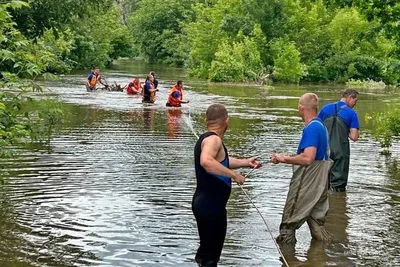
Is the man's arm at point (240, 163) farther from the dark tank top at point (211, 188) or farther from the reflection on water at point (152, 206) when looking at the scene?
the reflection on water at point (152, 206)

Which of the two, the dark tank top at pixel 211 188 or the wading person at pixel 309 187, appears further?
the wading person at pixel 309 187

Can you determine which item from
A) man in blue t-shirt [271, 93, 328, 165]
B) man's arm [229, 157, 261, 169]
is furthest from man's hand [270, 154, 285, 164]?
man's arm [229, 157, 261, 169]

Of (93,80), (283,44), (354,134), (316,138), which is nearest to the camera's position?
(316,138)

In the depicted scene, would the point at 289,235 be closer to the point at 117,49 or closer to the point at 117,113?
the point at 117,113

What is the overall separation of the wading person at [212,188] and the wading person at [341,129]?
211 inches

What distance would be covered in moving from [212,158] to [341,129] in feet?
19.1

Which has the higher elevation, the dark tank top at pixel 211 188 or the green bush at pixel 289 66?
the dark tank top at pixel 211 188

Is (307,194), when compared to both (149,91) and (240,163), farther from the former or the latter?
(149,91)

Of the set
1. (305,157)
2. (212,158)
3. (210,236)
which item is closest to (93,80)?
(305,157)

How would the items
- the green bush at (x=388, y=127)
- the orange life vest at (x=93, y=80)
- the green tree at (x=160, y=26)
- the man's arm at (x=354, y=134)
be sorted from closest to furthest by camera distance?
the man's arm at (x=354, y=134), the green bush at (x=388, y=127), the orange life vest at (x=93, y=80), the green tree at (x=160, y=26)

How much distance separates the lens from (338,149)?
40.0 feet

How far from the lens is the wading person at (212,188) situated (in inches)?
268

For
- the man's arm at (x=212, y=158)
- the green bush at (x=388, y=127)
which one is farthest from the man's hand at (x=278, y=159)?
the green bush at (x=388, y=127)

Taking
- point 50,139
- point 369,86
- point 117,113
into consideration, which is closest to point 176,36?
point 369,86
